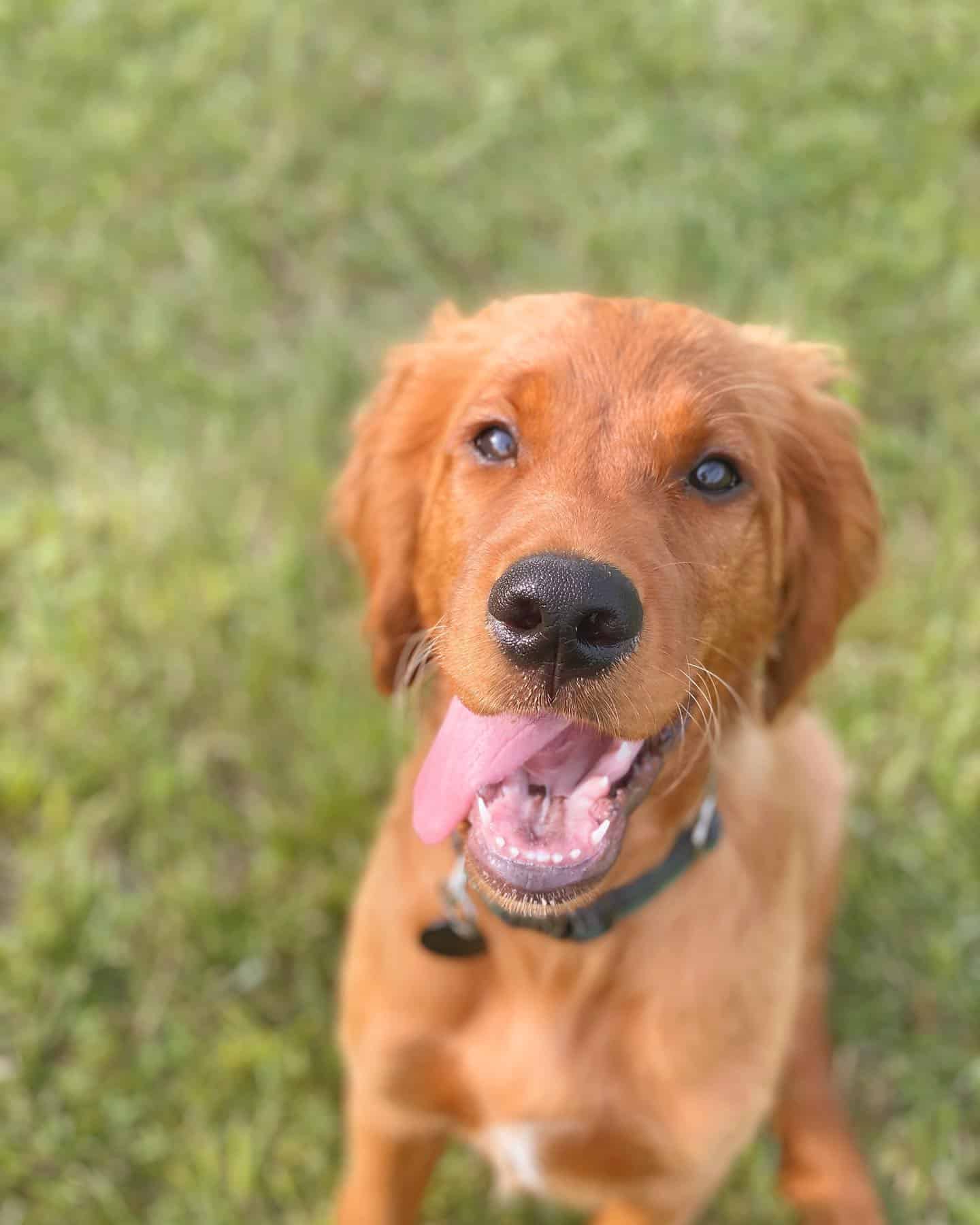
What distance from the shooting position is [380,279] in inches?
174

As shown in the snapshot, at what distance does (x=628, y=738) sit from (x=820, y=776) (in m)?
1.23

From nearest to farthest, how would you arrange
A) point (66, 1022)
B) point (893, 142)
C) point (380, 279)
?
point (66, 1022), point (380, 279), point (893, 142)

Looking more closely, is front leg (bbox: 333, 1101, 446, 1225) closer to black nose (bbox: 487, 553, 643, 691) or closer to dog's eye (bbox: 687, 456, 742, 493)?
black nose (bbox: 487, 553, 643, 691)

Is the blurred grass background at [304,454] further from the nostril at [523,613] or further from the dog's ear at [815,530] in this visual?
the nostril at [523,613]

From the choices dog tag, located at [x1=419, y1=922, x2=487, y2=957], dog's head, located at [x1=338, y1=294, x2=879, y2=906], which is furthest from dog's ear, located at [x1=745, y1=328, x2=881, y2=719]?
dog tag, located at [x1=419, y1=922, x2=487, y2=957]

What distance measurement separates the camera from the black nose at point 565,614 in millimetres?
1664

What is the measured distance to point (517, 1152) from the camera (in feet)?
7.88

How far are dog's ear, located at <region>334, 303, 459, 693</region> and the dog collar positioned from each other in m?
0.46

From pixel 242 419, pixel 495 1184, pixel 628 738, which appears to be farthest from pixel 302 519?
pixel 628 738

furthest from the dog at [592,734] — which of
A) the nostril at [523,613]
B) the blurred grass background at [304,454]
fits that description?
the blurred grass background at [304,454]

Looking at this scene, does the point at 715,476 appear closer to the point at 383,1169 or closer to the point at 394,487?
the point at 394,487

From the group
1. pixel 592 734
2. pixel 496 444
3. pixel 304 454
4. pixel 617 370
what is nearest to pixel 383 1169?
pixel 592 734

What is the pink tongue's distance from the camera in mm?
1969

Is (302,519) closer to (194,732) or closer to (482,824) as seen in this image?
(194,732)
